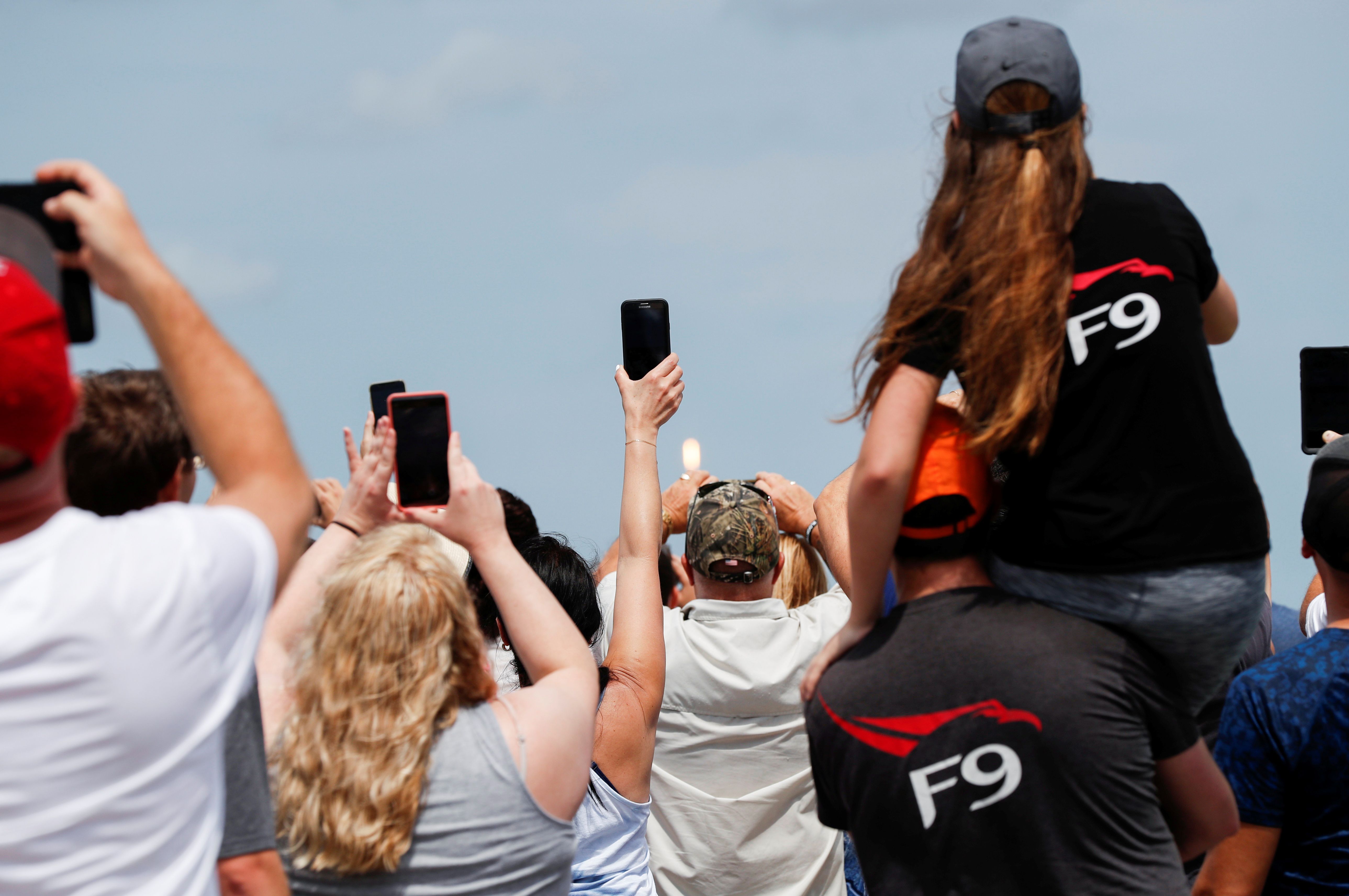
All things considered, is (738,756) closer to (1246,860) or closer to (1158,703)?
(1246,860)

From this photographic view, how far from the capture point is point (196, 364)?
1774mm

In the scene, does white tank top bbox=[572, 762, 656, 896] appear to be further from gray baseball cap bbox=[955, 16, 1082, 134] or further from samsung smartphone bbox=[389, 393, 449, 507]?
gray baseball cap bbox=[955, 16, 1082, 134]

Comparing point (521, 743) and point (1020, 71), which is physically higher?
point (1020, 71)

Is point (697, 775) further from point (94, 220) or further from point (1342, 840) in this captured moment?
point (94, 220)

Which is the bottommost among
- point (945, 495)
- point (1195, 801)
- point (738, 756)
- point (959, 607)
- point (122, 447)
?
point (738, 756)

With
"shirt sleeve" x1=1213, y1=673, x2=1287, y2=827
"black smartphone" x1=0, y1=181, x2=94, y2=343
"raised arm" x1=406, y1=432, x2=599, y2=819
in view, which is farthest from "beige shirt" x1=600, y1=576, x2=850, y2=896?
"black smartphone" x1=0, y1=181, x2=94, y2=343

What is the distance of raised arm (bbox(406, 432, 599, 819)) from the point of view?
2.29 meters

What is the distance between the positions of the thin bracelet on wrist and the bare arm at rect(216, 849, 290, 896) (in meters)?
0.82

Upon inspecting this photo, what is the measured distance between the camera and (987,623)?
2295 mm

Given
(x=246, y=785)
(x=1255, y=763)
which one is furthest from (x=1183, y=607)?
(x=246, y=785)

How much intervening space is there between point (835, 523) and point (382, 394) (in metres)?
1.51

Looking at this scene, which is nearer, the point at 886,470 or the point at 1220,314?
the point at 886,470

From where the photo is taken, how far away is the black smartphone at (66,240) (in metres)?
1.75

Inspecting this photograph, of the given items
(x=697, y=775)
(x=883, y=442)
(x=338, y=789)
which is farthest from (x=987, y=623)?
(x=697, y=775)
